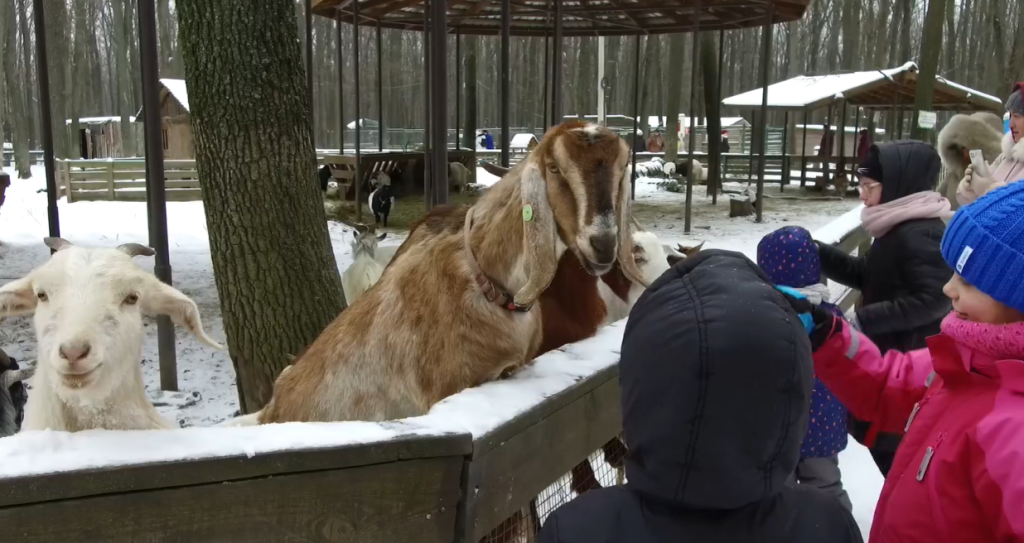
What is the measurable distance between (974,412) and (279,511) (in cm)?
157

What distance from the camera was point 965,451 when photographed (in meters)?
1.76

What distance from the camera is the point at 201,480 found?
1558mm

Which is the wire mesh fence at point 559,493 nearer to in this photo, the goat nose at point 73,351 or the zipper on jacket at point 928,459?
the zipper on jacket at point 928,459

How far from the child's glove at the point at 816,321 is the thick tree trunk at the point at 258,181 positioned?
352 centimetres

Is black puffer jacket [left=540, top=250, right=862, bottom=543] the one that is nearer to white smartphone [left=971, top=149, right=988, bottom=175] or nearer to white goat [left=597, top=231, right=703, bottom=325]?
white goat [left=597, top=231, right=703, bottom=325]

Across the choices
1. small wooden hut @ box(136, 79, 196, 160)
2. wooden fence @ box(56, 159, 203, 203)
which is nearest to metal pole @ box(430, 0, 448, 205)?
wooden fence @ box(56, 159, 203, 203)

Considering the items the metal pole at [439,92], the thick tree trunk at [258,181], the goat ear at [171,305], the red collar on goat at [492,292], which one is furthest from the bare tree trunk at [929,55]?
the goat ear at [171,305]

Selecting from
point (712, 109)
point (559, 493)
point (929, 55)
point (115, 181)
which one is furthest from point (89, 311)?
point (115, 181)

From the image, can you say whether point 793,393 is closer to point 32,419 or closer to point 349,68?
point 32,419

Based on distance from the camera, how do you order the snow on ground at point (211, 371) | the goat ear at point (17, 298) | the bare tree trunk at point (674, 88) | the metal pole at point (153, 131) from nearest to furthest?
the snow on ground at point (211, 371)
the goat ear at point (17, 298)
the metal pole at point (153, 131)
the bare tree trunk at point (674, 88)

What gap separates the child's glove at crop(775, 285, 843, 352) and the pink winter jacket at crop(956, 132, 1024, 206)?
107 inches

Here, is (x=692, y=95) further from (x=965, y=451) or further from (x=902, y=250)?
(x=965, y=451)

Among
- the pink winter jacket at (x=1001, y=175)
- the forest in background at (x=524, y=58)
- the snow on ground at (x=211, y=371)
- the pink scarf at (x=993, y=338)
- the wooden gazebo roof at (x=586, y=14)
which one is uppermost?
the forest in background at (x=524, y=58)

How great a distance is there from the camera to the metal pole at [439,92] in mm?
5480
